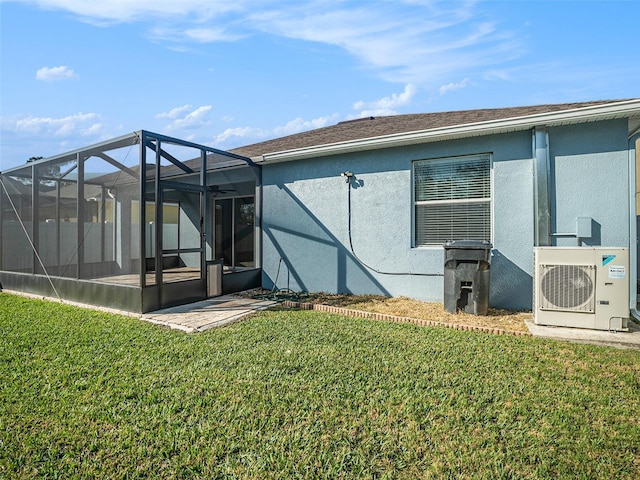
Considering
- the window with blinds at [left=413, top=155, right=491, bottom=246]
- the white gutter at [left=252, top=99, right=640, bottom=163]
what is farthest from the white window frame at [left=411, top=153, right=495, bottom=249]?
the white gutter at [left=252, top=99, right=640, bottom=163]

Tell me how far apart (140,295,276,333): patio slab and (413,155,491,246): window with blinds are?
10.5 feet

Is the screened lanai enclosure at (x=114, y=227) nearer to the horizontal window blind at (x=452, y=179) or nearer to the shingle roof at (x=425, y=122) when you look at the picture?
the shingle roof at (x=425, y=122)

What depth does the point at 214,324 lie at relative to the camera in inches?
194

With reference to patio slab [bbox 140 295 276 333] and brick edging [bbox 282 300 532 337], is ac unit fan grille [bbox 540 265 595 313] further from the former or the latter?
patio slab [bbox 140 295 276 333]

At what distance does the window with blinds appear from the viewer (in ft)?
A: 19.5

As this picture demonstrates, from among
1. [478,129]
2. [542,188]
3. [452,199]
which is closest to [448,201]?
[452,199]

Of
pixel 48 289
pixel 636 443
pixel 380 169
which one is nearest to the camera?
pixel 636 443

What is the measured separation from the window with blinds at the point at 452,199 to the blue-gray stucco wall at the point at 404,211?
0.15m

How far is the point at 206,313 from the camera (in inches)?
219

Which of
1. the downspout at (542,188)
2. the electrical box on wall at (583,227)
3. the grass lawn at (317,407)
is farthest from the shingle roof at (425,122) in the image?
the grass lawn at (317,407)

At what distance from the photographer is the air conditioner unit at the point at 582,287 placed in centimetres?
434

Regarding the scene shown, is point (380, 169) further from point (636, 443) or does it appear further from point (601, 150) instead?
point (636, 443)

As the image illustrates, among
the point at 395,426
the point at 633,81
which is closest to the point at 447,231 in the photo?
the point at 395,426

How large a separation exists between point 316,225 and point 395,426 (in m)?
5.37
